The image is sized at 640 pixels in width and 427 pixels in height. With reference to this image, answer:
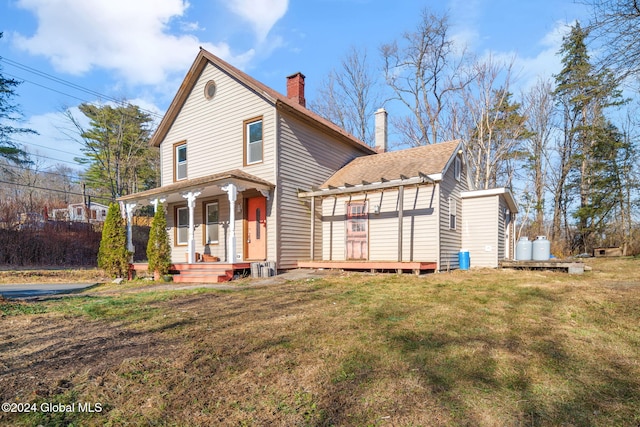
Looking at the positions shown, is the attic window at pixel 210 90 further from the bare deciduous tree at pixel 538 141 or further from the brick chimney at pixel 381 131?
the bare deciduous tree at pixel 538 141

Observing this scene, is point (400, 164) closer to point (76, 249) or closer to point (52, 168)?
point (76, 249)

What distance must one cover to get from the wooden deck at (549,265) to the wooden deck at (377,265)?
10.2 feet

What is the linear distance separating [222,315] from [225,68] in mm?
9936

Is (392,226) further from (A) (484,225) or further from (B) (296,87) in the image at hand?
(B) (296,87)

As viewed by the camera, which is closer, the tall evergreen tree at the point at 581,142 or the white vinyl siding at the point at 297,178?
the white vinyl siding at the point at 297,178

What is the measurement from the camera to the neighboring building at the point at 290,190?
1074 cm

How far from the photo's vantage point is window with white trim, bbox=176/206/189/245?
13.8 m

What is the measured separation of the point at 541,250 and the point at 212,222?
11640mm

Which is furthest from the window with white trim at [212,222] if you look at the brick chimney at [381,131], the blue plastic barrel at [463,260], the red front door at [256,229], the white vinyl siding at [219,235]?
the blue plastic barrel at [463,260]

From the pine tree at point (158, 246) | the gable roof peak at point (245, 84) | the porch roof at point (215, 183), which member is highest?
the gable roof peak at point (245, 84)

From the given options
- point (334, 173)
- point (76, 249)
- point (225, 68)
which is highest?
point (225, 68)

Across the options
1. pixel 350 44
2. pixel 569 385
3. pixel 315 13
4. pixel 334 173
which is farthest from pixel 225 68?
pixel 350 44

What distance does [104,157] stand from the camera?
2983 centimetres

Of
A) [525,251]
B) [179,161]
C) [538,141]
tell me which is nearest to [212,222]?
[179,161]
